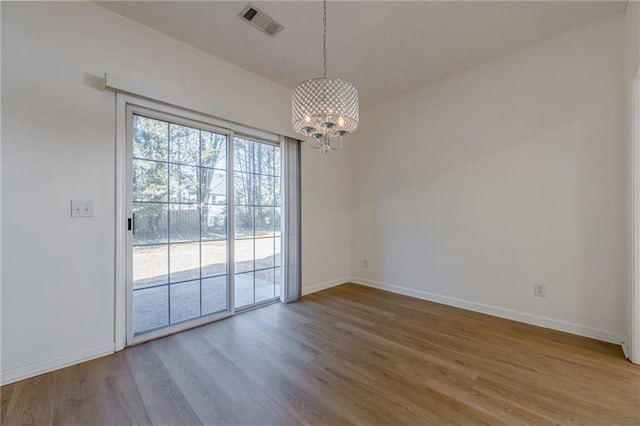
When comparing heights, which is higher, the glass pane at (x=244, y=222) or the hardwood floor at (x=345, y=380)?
the glass pane at (x=244, y=222)

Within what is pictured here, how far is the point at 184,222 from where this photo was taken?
2.67 meters

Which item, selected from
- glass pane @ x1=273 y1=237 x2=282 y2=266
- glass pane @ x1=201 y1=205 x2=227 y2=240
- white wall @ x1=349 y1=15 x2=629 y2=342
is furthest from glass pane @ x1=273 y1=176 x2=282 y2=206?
white wall @ x1=349 y1=15 x2=629 y2=342

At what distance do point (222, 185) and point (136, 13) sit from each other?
164 centimetres

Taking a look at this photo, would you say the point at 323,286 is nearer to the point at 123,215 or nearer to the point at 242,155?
the point at 242,155

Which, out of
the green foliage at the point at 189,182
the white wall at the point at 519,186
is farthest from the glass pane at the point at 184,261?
the white wall at the point at 519,186

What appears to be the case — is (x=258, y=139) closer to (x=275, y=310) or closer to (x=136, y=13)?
(x=136, y=13)

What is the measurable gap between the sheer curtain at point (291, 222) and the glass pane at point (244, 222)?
446 millimetres

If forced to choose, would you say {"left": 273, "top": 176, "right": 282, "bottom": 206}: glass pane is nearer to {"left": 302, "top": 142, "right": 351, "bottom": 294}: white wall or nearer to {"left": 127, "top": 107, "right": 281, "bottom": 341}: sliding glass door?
{"left": 127, "top": 107, "right": 281, "bottom": 341}: sliding glass door

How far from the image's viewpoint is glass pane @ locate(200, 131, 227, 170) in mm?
2816

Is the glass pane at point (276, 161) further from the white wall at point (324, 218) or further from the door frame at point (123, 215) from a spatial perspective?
the door frame at point (123, 215)

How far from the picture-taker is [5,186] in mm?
1775

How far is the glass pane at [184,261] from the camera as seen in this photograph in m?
2.61

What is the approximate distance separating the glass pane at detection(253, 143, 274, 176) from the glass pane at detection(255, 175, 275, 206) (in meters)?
0.08

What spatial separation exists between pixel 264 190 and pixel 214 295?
138 cm
